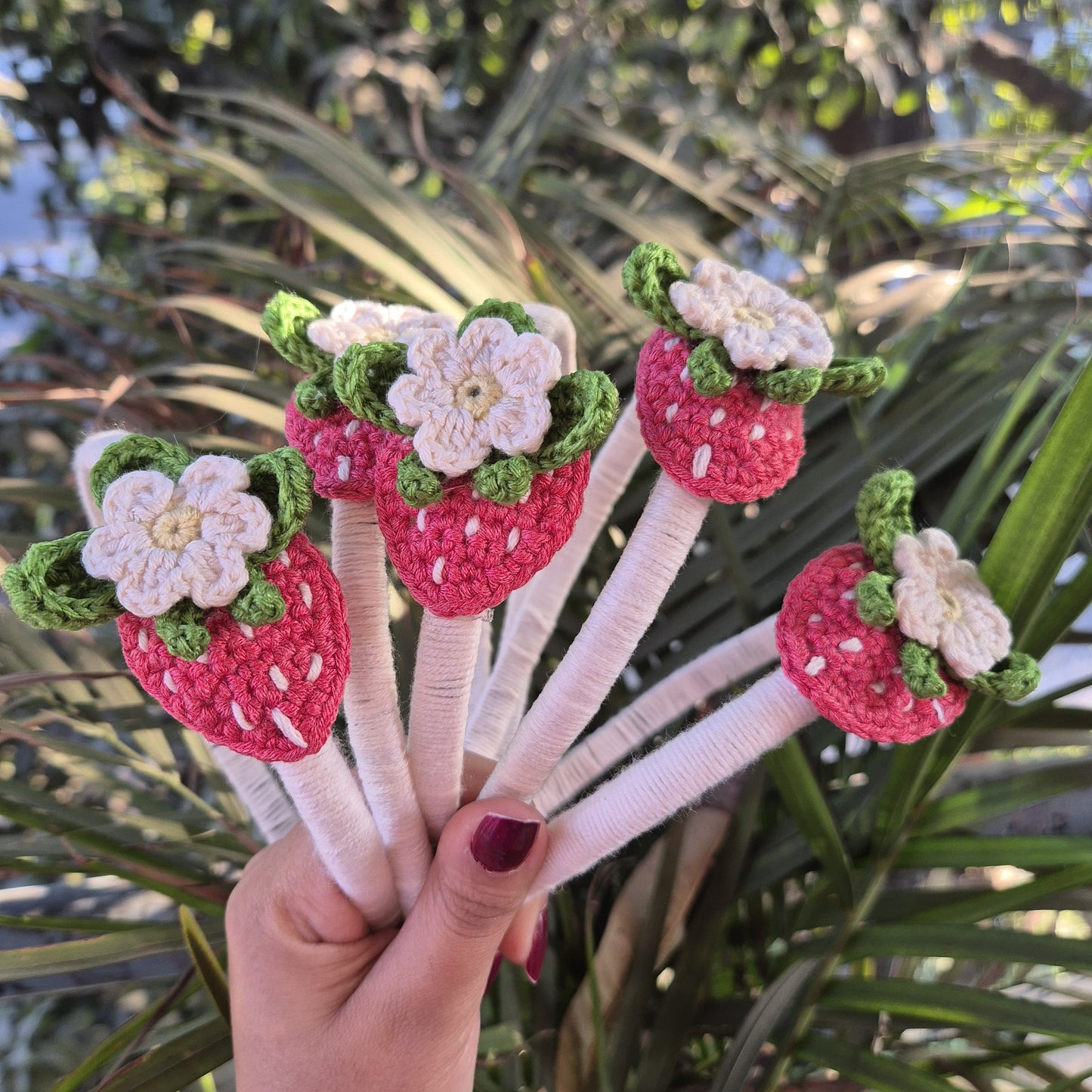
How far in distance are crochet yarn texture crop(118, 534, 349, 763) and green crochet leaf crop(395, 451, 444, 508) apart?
0.13ft

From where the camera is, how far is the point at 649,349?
0.29m

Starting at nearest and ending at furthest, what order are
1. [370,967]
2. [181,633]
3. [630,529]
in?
[181,633], [370,967], [630,529]

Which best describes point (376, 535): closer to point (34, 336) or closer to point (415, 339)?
point (415, 339)

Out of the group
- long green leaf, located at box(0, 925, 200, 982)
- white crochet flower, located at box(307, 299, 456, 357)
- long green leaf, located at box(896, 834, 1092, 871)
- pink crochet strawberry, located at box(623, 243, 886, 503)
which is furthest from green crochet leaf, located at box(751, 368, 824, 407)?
long green leaf, located at box(0, 925, 200, 982)

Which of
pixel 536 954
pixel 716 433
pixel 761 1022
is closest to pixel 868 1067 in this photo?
pixel 761 1022

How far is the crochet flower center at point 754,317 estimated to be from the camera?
0.87 feet

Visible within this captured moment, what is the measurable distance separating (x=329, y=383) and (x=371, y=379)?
33mm

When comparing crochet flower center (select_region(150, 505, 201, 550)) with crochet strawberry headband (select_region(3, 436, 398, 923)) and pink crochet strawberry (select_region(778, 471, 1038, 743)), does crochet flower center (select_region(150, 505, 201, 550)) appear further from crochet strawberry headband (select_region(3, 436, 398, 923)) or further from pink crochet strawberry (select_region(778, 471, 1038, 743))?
pink crochet strawberry (select_region(778, 471, 1038, 743))

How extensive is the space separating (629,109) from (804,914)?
83 cm

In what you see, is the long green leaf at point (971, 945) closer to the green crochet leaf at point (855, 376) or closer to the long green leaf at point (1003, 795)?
the long green leaf at point (1003, 795)

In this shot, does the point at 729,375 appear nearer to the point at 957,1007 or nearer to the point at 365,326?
the point at 365,326

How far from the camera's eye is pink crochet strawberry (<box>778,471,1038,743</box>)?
270 millimetres

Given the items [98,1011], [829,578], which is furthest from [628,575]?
[98,1011]

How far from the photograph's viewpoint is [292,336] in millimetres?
280
